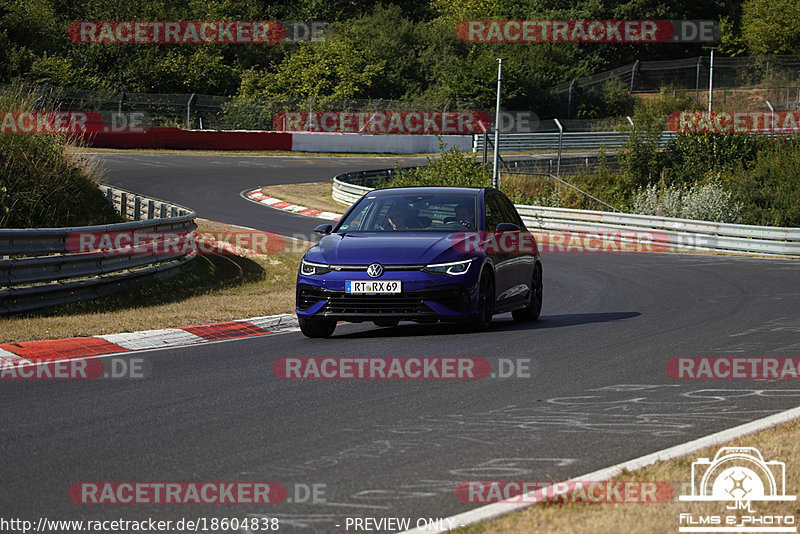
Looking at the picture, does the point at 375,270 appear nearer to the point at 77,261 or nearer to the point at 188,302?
the point at 188,302

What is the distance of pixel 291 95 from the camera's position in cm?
6750

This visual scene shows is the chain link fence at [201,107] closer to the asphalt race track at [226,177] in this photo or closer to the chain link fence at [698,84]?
the asphalt race track at [226,177]

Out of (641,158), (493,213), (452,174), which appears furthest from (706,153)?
(493,213)

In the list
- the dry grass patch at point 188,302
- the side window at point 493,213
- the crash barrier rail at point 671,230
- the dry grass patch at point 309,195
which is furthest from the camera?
the dry grass patch at point 309,195

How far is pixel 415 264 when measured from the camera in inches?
426

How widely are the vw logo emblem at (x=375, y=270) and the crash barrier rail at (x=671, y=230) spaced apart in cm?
1791

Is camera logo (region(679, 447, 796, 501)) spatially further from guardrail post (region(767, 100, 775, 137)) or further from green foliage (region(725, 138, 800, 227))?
guardrail post (region(767, 100, 775, 137))

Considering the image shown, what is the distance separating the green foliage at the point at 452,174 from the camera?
38.4m

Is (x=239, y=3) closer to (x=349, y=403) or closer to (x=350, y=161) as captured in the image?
(x=350, y=161)

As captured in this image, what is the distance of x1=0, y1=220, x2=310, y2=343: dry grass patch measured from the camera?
11586 mm

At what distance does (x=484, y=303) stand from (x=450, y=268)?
0.72m

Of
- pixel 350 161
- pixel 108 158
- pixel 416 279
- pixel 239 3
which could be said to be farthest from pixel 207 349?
pixel 239 3

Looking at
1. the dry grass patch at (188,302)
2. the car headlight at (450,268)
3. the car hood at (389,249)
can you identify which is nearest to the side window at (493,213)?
the car hood at (389,249)

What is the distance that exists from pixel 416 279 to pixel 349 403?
124 inches
